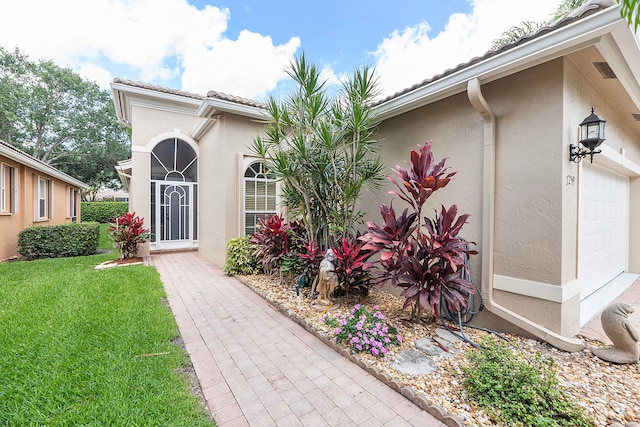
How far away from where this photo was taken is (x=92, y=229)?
35.1 ft

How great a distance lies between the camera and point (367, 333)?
354 cm

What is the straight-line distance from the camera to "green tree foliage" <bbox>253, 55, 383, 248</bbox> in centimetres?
515

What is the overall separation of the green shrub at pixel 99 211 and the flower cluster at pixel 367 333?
25.7 meters

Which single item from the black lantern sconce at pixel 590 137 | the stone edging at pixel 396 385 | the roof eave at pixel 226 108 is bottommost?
the stone edging at pixel 396 385

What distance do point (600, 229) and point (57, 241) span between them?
15.4 metres

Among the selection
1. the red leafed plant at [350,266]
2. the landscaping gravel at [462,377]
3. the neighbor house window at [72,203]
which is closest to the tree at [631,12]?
the landscaping gravel at [462,377]

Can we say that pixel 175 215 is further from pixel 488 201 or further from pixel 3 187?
pixel 488 201

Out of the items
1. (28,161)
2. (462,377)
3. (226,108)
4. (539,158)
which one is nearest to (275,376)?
(462,377)

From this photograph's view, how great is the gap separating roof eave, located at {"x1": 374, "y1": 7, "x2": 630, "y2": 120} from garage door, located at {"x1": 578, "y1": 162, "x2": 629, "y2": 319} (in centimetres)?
188

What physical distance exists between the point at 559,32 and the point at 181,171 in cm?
1149

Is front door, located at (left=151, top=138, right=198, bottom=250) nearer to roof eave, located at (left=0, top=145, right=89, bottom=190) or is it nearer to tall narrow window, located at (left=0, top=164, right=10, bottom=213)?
roof eave, located at (left=0, top=145, right=89, bottom=190)

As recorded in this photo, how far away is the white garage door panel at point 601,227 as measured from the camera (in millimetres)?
4633

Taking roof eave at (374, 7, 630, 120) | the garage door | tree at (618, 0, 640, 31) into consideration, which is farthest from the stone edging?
roof eave at (374, 7, 630, 120)

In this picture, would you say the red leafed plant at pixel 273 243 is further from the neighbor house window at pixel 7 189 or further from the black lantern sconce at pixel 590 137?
the neighbor house window at pixel 7 189
